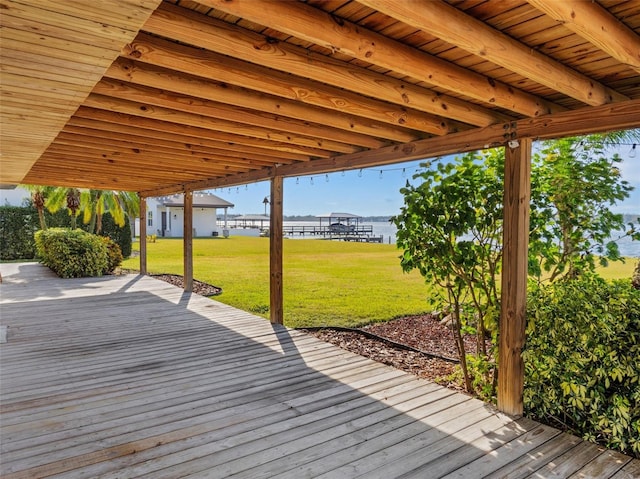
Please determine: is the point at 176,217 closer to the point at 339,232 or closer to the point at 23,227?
the point at 339,232

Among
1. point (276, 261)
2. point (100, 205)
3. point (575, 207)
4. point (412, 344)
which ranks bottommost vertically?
point (412, 344)

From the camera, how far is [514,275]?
9.84ft

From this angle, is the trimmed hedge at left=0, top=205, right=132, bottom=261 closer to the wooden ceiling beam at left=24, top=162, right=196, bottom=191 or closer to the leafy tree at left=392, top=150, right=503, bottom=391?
the wooden ceiling beam at left=24, top=162, right=196, bottom=191

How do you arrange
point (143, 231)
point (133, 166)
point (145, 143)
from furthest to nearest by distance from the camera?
point (143, 231)
point (133, 166)
point (145, 143)

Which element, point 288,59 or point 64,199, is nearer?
point 288,59

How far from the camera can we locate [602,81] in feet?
8.52

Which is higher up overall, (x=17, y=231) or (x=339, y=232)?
(x=17, y=231)

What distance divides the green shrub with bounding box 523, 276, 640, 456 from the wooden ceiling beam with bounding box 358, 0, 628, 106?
1332 mm

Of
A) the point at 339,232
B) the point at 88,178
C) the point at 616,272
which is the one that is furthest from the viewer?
the point at 339,232

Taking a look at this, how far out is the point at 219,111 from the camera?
3080mm

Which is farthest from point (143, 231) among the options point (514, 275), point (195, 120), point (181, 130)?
point (514, 275)

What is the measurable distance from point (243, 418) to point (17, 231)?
15.1m

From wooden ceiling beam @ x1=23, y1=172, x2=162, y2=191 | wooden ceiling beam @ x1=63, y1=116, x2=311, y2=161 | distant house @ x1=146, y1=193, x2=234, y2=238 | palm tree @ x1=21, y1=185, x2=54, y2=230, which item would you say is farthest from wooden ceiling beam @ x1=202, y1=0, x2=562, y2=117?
distant house @ x1=146, y1=193, x2=234, y2=238

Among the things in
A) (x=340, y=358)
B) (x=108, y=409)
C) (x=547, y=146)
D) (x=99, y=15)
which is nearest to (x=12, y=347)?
(x=108, y=409)
